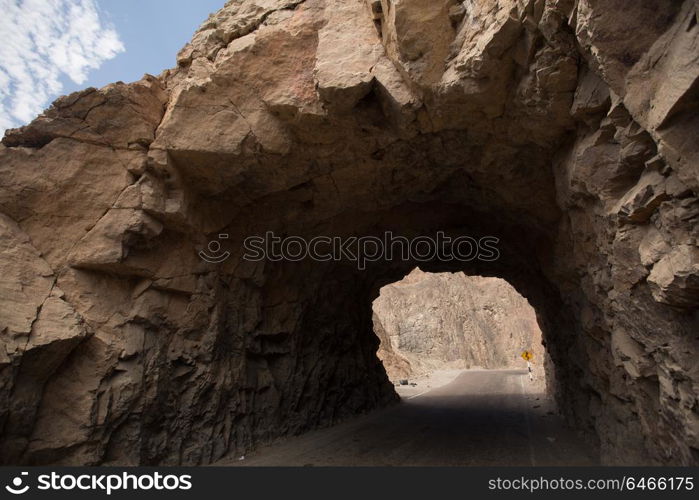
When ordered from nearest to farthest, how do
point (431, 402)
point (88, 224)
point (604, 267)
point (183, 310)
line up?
point (604, 267) < point (88, 224) < point (183, 310) < point (431, 402)

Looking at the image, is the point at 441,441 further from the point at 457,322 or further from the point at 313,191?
the point at 457,322

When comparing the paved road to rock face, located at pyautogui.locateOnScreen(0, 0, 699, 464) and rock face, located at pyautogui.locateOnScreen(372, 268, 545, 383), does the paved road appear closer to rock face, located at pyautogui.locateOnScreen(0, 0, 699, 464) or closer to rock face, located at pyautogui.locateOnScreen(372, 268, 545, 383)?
rock face, located at pyautogui.locateOnScreen(0, 0, 699, 464)

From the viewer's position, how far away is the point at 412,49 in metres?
6.54

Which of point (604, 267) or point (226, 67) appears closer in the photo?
point (604, 267)

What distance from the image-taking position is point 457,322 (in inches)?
1977

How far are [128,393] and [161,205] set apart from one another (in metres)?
3.19

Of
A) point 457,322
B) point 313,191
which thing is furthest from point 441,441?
point 457,322

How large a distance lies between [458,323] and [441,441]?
4187 cm

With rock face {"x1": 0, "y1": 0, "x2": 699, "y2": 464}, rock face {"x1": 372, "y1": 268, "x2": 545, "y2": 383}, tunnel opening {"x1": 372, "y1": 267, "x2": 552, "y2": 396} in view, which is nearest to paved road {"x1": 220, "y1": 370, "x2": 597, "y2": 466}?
rock face {"x1": 0, "y1": 0, "x2": 699, "y2": 464}

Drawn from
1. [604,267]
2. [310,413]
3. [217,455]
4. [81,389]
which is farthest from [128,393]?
[604,267]

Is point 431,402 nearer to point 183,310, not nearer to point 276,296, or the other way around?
point 276,296

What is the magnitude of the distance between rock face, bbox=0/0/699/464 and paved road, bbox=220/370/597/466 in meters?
0.79

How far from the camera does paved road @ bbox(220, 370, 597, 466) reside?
8250 mm

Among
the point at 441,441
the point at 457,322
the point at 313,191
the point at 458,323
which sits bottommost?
the point at 441,441
